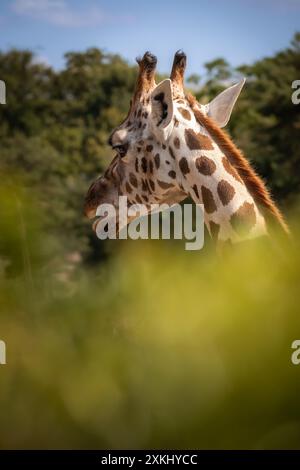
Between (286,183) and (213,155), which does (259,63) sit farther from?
(213,155)

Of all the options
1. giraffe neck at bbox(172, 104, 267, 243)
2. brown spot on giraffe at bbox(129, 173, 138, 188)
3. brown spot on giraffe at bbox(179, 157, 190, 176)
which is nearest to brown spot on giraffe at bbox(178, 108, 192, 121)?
giraffe neck at bbox(172, 104, 267, 243)

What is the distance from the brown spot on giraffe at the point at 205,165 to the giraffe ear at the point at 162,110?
25cm

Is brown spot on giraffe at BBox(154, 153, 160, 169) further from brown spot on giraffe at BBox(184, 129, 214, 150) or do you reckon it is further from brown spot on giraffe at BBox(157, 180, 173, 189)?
brown spot on giraffe at BBox(184, 129, 214, 150)

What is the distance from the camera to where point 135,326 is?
174 cm

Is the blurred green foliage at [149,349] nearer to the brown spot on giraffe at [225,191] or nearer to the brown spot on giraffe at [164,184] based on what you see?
the brown spot on giraffe at [225,191]

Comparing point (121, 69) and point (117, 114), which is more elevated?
point (121, 69)

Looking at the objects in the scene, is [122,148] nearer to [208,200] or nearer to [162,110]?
[162,110]

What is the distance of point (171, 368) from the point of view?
162 cm

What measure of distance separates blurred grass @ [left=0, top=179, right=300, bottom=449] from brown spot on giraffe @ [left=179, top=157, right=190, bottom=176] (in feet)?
8.55

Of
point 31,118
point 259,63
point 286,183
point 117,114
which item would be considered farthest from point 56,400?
point 31,118

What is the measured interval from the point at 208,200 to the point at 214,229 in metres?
0.17

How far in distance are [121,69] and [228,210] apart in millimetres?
52554

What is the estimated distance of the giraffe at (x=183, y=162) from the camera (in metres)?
4.16

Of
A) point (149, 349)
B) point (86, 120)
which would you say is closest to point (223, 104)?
point (149, 349)
